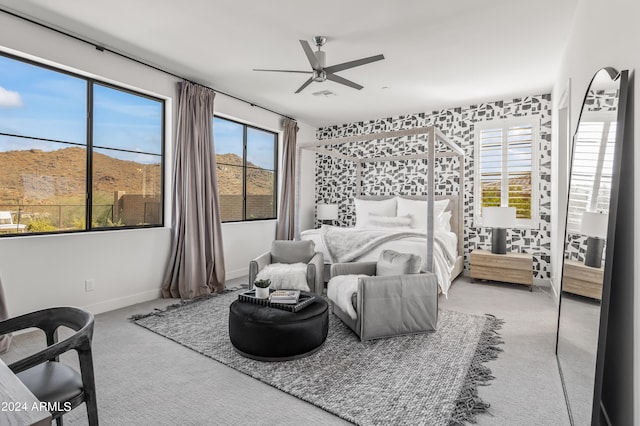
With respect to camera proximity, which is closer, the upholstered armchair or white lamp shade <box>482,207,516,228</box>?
the upholstered armchair

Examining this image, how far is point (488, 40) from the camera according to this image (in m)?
3.25

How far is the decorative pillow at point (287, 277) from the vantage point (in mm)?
3449

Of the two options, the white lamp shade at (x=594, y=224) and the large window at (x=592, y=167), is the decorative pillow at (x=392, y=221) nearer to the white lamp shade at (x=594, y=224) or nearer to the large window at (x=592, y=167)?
the large window at (x=592, y=167)

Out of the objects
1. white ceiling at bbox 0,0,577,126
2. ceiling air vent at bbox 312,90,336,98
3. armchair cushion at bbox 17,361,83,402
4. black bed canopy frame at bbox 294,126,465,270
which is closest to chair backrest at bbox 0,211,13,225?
white ceiling at bbox 0,0,577,126

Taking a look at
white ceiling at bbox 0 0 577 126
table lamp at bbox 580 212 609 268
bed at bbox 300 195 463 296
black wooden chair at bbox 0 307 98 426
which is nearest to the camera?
black wooden chair at bbox 0 307 98 426

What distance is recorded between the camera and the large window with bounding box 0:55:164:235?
3.04 m

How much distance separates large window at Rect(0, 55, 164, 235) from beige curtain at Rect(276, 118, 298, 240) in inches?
84.8

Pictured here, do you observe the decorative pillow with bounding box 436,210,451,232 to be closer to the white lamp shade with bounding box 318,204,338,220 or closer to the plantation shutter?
the plantation shutter

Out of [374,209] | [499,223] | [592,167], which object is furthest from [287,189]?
[592,167]

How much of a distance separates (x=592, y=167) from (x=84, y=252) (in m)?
4.25

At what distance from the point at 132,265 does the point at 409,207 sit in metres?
3.87

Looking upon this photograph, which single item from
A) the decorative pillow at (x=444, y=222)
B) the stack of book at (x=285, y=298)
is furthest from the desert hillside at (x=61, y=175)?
the decorative pillow at (x=444, y=222)

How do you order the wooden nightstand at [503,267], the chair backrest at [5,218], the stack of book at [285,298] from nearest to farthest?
the stack of book at [285,298]
the chair backrest at [5,218]
the wooden nightstand at [503,267]

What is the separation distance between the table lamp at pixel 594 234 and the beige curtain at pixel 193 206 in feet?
12.6
